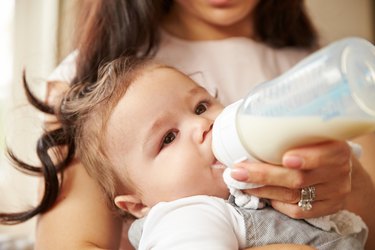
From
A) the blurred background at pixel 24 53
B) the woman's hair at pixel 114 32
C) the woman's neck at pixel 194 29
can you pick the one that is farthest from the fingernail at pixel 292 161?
the blurred background at pixel 24 53

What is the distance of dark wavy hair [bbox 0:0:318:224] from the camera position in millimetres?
1074

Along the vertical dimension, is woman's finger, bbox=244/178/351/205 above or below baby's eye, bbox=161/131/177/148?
below

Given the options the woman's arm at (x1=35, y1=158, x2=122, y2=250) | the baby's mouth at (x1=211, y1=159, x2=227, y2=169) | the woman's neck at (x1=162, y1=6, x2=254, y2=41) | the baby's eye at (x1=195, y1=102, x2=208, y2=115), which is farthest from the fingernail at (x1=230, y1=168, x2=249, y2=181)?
the woman's neck at (x1=162, y1=6, x2=254, y2=41)

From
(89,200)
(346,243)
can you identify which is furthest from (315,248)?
(89,200)

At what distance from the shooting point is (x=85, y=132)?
0.96 m

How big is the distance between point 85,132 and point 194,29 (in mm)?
531

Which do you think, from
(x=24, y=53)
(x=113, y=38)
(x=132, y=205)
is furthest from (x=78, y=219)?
(x=24, y=53)

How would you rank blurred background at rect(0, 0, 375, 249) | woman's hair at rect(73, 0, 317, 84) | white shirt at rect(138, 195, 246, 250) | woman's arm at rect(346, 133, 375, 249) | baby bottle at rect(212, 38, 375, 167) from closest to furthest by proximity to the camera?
baby bottle at rect(212, 38, 375, 167), white shirt at rect(138, 195, 246, 250), woman's arm at rect(346, 133, 375, 249), woman's hair at rect(73, 0, 317, 84), blurred background at rect(0, 0, 375, 249)

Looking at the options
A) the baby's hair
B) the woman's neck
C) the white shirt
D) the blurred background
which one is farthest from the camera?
the blurred background

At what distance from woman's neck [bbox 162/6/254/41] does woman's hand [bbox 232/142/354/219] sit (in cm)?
67

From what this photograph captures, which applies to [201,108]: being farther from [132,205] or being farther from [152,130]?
[132,205]

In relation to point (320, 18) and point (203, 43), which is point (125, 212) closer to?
point (203, 43)

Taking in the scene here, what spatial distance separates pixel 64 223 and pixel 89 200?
0.07 meters

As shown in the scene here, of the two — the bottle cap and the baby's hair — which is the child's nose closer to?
the bottle cap
